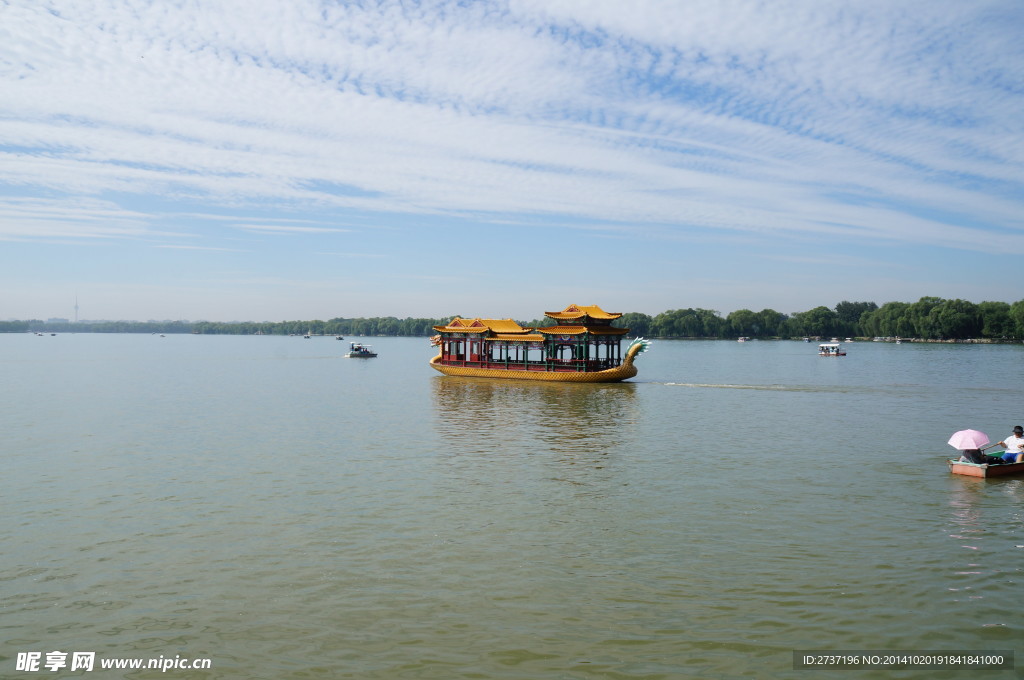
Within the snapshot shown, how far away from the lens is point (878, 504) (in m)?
15.3

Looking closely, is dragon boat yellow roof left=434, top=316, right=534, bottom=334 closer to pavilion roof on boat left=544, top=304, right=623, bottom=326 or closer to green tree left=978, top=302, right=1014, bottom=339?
pavilion roof on boat left=544, top=304, right=623, bottom=326

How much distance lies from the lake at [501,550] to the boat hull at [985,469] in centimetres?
34

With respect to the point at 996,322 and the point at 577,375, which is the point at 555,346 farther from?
the point at 996,322

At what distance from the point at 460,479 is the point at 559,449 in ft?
18.3

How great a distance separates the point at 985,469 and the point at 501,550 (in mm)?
13537

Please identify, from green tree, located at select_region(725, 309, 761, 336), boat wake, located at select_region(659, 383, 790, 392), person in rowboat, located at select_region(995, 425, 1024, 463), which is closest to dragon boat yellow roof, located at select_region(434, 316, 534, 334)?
boat wake, located at select_region(659, 383, 790, 392)

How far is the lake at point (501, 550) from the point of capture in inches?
344

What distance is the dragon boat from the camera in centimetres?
4991

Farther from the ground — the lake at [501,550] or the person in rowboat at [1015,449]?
the person in rowboat at [1015,449]

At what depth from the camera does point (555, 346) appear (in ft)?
169

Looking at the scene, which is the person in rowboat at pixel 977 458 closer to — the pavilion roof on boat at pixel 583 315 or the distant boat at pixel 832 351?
the pavilion roof on boat at pixel 583 315

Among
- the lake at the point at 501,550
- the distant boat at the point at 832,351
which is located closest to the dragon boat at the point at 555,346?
the lake at the point at 501,550

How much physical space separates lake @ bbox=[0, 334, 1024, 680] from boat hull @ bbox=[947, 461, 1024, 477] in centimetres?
34

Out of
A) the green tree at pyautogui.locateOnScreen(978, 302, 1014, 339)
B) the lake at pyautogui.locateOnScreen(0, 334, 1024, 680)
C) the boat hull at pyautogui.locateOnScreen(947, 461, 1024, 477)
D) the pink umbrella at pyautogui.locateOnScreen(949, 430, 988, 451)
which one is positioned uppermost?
the green tree at pyautogui.locateOnScreen(978, 302, 1014, 339)
